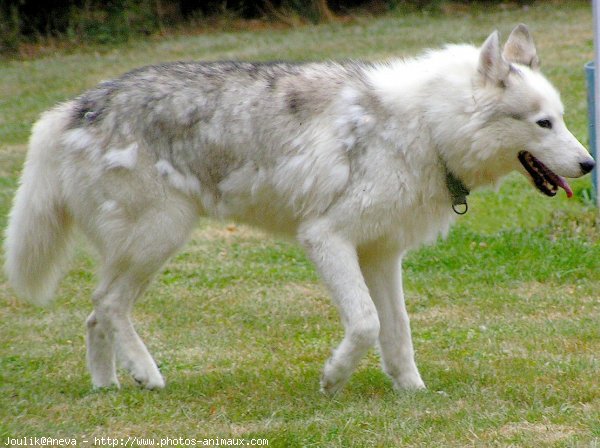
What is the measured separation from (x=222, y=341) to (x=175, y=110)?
1670 mm

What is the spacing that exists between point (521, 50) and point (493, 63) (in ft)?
1.42

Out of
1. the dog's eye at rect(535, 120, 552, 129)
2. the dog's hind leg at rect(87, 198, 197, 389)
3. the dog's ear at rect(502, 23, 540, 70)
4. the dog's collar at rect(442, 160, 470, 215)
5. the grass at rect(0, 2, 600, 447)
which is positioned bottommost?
the grass at rect(0, 2, 600, 447)

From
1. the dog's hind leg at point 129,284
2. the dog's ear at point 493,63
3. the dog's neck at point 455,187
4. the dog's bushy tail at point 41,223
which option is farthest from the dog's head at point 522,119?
the dog's bushy tail at point 41,223

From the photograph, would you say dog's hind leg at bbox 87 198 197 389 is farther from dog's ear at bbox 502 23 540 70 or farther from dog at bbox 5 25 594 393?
dog's ear at bbox 502 23 540 70

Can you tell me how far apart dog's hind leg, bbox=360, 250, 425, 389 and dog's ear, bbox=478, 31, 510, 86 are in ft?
3.45

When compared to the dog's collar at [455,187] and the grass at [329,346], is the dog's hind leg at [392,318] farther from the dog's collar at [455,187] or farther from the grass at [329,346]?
the dog's collar at [455,187]

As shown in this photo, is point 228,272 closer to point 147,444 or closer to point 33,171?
point 33,171

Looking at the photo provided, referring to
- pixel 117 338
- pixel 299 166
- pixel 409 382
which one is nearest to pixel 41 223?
pixel 117 338

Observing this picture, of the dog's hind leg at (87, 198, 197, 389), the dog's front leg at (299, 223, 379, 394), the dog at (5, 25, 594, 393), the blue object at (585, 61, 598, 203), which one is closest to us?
the dog's front leg at (299, 223, 379, 394)

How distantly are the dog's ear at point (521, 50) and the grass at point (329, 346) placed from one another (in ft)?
5.23

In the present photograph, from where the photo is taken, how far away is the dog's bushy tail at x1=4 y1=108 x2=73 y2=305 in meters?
5.60

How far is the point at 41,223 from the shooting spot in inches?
222

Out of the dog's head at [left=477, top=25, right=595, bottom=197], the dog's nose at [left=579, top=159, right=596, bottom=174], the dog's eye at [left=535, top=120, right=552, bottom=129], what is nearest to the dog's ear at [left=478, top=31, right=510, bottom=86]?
the dog's head at [left=477, top=25, right=595, bottom=197]

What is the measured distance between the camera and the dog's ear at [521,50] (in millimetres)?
5461
